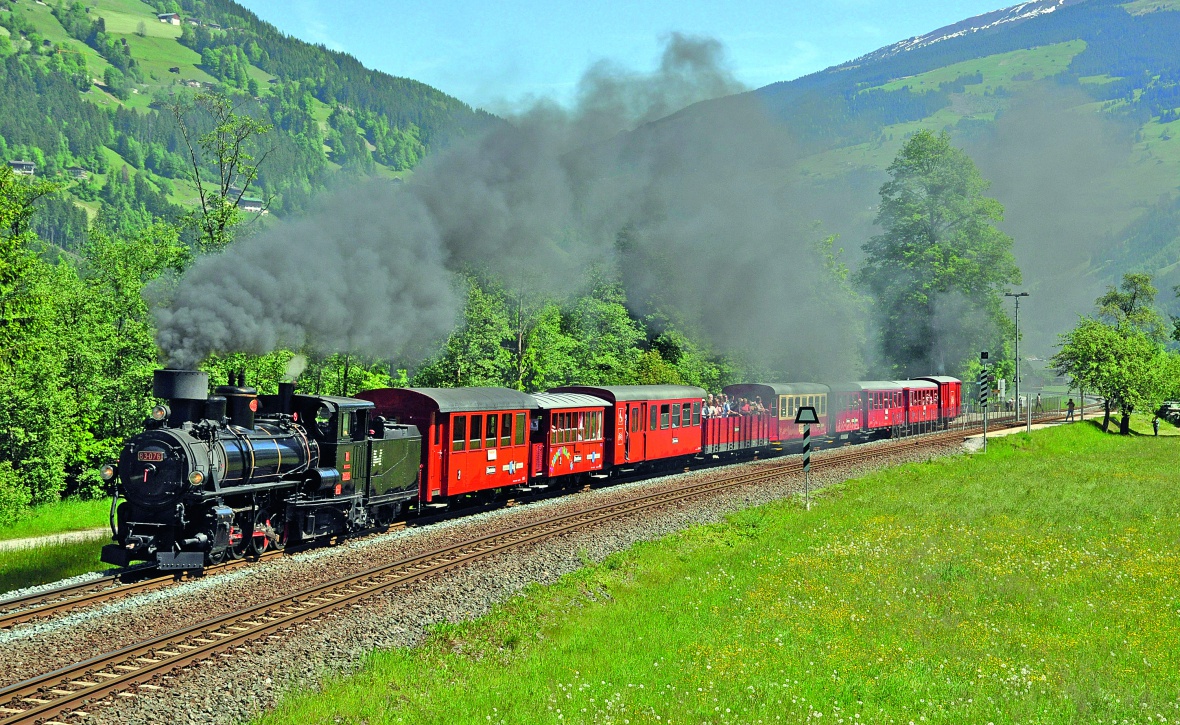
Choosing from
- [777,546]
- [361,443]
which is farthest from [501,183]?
[777,546]

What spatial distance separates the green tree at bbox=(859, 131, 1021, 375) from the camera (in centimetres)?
6141

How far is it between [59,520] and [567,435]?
14.1m

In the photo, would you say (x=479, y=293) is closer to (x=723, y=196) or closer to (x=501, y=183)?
(x=723, y=196)

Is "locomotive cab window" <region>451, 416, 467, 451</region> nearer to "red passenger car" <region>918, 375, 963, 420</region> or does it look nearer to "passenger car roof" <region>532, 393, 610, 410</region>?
"passenger car roof" <region>532, 393, 610, 410</region>

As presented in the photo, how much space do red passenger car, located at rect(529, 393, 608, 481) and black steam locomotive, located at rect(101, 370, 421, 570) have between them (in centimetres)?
716

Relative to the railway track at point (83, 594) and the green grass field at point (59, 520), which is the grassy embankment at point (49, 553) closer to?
the green grass field at point (59, 520)

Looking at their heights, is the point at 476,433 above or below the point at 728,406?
below

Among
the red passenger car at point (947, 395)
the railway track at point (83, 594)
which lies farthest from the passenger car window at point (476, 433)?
Result: the red passenger car at point (947, 395)

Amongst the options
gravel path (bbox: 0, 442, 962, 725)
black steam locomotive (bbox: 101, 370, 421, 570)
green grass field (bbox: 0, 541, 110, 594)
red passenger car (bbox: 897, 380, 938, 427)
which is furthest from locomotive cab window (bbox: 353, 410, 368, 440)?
red passenger car (bbox: 897, 380, 938, 427)

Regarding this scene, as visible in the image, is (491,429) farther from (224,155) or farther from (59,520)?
(224,155)

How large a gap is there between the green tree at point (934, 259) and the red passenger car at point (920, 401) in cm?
768

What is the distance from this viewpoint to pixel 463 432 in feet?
73.7

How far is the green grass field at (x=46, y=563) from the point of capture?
15.8 metres

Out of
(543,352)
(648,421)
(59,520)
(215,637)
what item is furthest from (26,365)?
(543,352)
